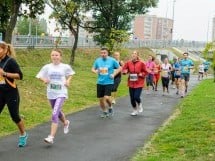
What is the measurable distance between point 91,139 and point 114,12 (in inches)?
1159

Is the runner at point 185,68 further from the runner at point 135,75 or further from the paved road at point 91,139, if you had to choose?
the runner at point 135,75

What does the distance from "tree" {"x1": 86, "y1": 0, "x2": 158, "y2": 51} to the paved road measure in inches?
962

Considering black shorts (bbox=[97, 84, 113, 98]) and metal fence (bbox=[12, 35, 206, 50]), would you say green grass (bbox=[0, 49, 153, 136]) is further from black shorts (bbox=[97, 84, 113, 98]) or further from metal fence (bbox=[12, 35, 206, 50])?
metal fence (bbox=[12, 35, 206, 50])

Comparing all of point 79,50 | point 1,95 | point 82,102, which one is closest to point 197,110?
point 82,102

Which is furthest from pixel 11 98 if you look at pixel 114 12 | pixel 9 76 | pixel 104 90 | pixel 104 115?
pixel 114 12

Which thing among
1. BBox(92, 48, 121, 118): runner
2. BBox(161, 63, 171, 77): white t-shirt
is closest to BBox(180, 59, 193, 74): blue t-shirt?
BBox(161, 63, 171, 77): white t-shirt

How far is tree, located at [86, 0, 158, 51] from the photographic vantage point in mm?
38719

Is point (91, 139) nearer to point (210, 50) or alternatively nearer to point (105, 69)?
point (210, 50)

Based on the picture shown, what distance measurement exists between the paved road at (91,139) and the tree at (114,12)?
2444 centimetres

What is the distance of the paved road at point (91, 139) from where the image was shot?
Result: 8.45 metres

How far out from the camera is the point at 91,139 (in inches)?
399

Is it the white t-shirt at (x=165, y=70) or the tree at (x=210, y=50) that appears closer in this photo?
the tree at (x=210, y=50)


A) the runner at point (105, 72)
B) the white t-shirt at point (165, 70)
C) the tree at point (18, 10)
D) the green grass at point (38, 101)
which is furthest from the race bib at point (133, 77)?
the white t-shirt at point (165, 70)

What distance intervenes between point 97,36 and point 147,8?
4.38 meters
